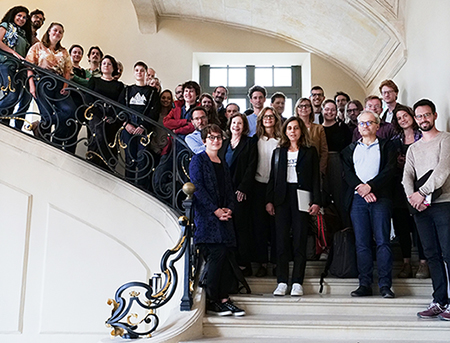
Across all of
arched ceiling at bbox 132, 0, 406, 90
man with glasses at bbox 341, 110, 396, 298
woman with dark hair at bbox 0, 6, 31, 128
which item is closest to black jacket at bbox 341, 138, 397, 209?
man with glasses at bbox 341, 110, 396, 298

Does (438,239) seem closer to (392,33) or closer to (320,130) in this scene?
(320,130)

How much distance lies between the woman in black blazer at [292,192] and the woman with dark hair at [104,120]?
1.70m

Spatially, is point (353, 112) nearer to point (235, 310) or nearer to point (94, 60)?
point (235, 310)

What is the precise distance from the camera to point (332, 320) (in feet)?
11.7

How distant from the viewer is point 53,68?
5371 millimetres

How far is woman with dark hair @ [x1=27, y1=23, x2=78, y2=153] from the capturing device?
203 inches

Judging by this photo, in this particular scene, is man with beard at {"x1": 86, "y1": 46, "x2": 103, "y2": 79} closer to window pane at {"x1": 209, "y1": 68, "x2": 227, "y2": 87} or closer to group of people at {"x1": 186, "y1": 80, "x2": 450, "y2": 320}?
group of people at {"x1": 186, "y1": 80, "x2": 450, "y2": 320}

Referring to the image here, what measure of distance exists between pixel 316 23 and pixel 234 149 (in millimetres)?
4480

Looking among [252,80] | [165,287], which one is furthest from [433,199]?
[252,80]

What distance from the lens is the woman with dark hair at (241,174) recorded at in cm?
445

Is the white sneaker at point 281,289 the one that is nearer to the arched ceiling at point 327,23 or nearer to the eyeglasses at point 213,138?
the eyeglasses at point 213,138

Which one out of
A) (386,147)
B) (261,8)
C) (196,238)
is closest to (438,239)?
(386,147)

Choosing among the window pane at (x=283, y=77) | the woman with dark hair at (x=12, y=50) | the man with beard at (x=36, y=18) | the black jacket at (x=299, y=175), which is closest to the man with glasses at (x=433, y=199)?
the black jacket at (x=299, y=175)

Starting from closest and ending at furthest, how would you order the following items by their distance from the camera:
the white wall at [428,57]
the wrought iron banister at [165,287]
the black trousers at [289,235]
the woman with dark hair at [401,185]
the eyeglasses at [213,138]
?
the wrought iron banister at [165,287] < the eyeglasses at [213,138] < the black trousers at [289,235] < the woman with dark hair at [401,185] < the white wall at [428,57]
